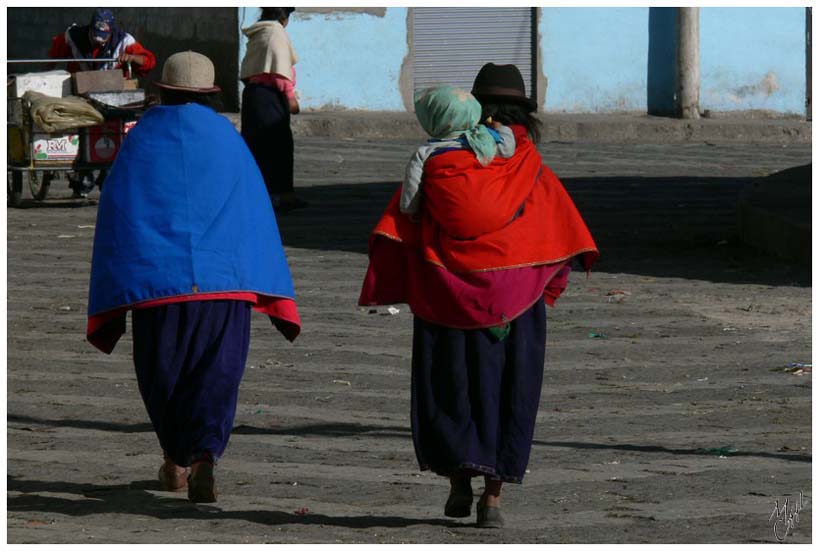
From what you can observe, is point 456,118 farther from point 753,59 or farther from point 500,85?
point 753,59

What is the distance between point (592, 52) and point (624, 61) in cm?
42

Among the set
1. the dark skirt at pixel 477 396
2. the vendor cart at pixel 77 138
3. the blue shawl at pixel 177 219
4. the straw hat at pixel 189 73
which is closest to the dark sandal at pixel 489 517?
the dark skirt at pixel 477 396

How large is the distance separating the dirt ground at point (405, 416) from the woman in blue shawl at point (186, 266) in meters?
0.34

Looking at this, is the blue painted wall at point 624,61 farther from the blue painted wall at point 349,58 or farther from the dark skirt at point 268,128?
the dark skirt at point 268,128

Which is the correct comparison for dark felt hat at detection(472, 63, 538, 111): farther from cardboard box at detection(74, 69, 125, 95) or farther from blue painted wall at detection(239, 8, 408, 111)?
blue painted wall at detection(239, 8, 408, 111)

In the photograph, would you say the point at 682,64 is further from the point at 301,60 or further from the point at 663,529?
the point at 663,529

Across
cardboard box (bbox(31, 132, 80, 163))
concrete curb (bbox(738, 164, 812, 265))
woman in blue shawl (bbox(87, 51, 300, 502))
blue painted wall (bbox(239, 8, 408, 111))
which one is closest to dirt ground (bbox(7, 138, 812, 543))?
concrete curb (bbox(738, 164, 812, 265))

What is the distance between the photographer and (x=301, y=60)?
2061 centimetres

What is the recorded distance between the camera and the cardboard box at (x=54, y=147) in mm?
13992

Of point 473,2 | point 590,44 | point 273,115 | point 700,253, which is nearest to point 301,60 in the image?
point 473,2

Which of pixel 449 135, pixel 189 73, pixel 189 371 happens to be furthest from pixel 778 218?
pixel 189 371

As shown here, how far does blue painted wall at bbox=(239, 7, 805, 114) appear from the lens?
68.7 ft

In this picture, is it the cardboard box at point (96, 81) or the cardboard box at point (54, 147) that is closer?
the cardboard box at point (54, 147)

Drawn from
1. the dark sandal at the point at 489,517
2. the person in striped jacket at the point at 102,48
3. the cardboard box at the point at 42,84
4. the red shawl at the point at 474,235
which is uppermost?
Result: the red shawl at the point at 474,235
